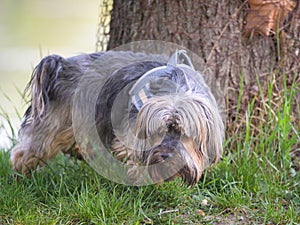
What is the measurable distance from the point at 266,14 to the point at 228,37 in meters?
0.38

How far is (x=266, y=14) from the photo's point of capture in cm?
541

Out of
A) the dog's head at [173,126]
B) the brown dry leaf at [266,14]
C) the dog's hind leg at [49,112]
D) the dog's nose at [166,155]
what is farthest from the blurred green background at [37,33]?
the dog's nose at [166,155]

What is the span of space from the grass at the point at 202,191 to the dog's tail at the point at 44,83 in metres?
0.57

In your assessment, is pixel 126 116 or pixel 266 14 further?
pixel 266 14

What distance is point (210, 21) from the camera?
5426mm

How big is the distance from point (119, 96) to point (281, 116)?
159 centimetres

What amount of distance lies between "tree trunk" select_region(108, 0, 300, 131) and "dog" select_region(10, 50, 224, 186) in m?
0.69

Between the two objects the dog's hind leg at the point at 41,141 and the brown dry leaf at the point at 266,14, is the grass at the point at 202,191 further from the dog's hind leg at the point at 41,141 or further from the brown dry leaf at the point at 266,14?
the brown dry leaf at the point at 266,14

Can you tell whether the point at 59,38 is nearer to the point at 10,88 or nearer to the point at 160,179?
the point at 10,88

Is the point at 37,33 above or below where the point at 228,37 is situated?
below

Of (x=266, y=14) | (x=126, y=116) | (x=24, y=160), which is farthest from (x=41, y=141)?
(x=266, y=14)

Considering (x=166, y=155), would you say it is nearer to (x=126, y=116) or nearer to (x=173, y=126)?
(x=173, y=126)

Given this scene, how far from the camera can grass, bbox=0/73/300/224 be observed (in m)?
4.35

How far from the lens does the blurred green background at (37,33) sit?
1073 centimetres
